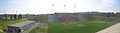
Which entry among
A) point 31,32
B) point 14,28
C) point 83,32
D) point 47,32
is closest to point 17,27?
point 14,28

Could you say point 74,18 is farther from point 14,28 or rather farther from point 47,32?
point 14,28

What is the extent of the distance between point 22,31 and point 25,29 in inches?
105

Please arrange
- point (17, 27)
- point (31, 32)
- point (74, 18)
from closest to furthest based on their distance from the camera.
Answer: point (17, 27) → point (31, 32) → point (74, 18)

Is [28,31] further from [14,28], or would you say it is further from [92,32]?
[92,32]

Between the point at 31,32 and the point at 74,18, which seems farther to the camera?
the point at 74,18

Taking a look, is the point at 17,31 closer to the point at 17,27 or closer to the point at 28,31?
the point at 17,27

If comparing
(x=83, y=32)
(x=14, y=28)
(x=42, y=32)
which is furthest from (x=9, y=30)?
(x=83, y=32)

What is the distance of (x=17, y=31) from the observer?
3828 centimetres

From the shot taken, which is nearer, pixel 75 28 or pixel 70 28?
pixel 75 28

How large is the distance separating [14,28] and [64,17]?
39973 millimetres

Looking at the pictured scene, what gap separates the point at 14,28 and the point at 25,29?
3.79 meters

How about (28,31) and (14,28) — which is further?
(28,31)

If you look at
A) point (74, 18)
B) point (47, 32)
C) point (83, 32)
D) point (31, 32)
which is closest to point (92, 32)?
point (83, 32)

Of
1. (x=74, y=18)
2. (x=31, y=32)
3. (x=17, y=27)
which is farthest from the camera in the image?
(x=74, y=18)
